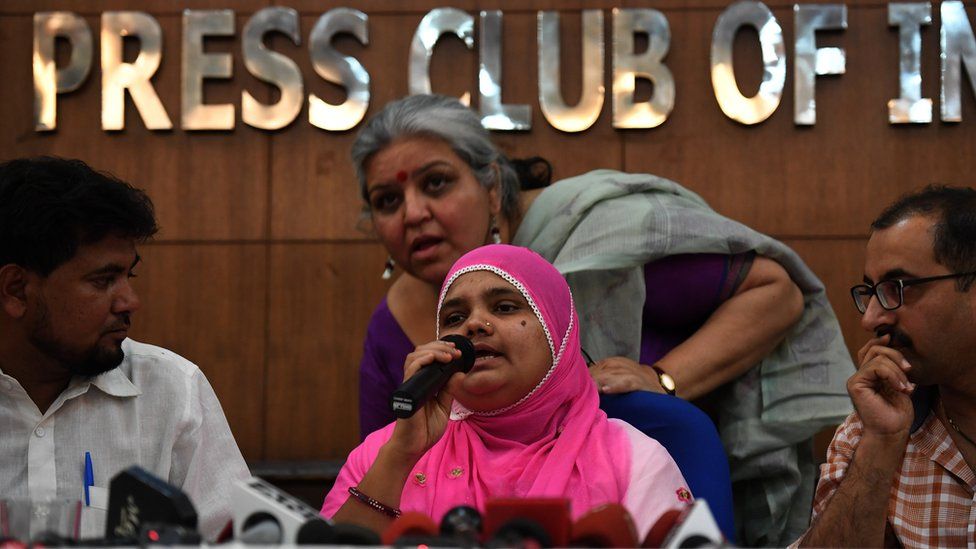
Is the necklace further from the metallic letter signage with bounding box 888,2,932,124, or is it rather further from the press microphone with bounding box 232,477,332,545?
the metallic letter signage with bounding box 888,2,932,124

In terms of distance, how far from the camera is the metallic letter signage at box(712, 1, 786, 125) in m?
3.88

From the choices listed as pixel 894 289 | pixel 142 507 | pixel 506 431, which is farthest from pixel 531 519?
pixel 894 289

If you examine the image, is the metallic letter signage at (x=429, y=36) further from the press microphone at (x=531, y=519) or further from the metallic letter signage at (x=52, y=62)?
the press microphone at (x=531, y=519)

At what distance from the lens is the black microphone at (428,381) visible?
1716 millimetres

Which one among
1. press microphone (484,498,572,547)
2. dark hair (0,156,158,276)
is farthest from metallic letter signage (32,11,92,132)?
press microphone (484,498,572,547)

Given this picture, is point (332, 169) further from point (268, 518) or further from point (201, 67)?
point (268, 518)

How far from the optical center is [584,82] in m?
3.93

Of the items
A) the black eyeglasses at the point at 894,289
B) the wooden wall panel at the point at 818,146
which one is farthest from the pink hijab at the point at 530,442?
the wooden wall panel at the point at 818,146

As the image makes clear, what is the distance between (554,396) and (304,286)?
219 cm

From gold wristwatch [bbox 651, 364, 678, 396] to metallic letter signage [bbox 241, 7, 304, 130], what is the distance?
2.04 meters

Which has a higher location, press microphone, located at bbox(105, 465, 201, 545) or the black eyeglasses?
the black eyeglasses

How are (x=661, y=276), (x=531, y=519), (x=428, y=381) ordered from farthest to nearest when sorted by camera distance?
1. (x=661, y=276)
2. (x=428, y=381)
3. (x=531, y=519)

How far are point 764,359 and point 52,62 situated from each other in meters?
2.75

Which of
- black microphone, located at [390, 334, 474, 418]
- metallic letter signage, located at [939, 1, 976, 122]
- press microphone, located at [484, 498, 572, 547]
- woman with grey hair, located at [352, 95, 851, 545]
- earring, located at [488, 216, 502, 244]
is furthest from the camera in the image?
metallic letter signage, located at [939, 1, 976, 122]
